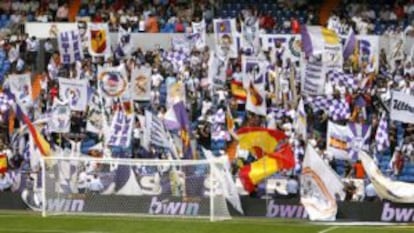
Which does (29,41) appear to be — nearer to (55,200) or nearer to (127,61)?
(127,61)

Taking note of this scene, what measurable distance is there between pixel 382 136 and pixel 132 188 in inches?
258

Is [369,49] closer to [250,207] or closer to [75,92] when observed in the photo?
[250,207]

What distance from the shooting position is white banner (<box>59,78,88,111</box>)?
112 feet

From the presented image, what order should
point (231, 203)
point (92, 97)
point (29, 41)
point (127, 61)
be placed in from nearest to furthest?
point (231, 203) → point (92, 97) → point (127, 61) → point (29, 41)

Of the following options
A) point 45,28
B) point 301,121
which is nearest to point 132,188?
point 301,121

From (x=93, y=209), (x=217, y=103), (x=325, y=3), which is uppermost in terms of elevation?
(x=325, y=3)

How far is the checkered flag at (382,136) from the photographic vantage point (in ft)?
102

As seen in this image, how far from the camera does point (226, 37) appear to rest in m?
36.7

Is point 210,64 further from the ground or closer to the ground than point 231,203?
further from the ground

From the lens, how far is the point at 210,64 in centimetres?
3528

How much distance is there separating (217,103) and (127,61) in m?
3.90

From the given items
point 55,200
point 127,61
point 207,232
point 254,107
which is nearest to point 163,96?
point 127,61

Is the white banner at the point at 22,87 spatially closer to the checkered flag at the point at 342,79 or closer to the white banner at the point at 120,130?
the white banner at the point at 120,130

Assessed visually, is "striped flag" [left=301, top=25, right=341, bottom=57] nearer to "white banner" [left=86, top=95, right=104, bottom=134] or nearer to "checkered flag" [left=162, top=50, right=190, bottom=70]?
"checkered flag" [left=162, top=50, right=190, bottom=70]
